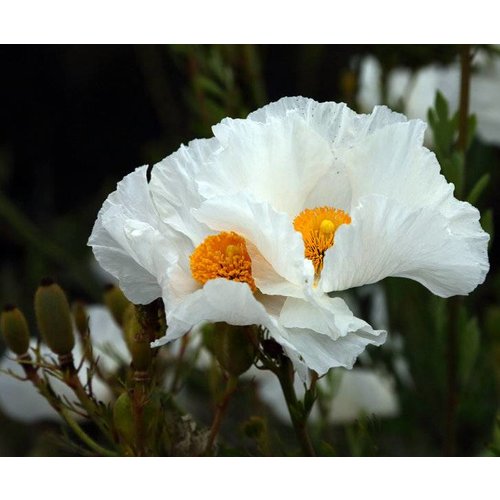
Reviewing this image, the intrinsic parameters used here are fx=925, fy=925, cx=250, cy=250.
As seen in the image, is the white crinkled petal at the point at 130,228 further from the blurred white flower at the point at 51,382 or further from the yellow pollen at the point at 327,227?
the blurred white flower at the point at 51,382

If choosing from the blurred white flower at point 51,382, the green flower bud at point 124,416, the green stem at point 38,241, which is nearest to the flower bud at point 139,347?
the green flower bud at point 124,416

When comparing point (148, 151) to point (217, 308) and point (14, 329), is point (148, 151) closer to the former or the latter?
point (14, 329)

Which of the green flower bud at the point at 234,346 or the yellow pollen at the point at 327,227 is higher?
the yellow pollen at the point at 327,227

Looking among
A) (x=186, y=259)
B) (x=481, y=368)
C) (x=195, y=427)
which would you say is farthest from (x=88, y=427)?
(x=186, y=259)

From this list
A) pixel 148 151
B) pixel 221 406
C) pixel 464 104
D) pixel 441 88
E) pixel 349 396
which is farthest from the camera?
pixel 148 151

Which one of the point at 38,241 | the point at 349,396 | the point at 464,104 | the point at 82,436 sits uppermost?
the point at 464,104

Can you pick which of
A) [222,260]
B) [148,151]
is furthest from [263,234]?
[148,151]
